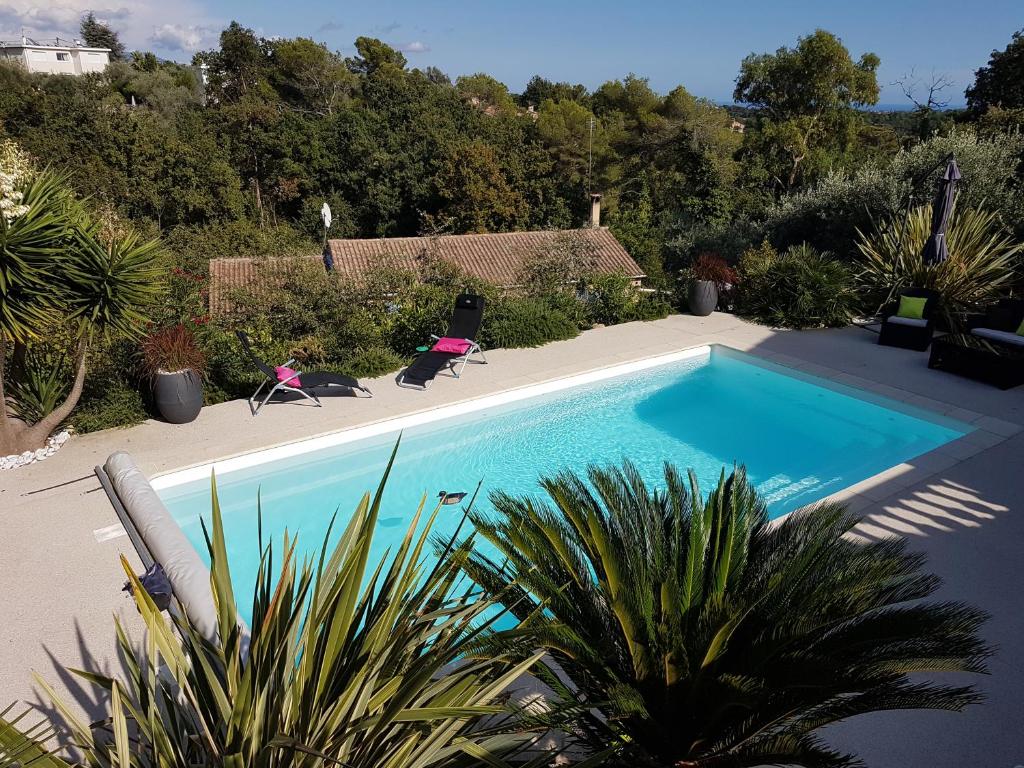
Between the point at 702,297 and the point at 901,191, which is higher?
the point at 901,191

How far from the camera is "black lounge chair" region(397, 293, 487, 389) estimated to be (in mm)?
9102

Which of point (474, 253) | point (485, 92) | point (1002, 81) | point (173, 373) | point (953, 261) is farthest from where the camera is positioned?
point (485, 92)

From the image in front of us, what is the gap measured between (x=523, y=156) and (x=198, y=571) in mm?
32008

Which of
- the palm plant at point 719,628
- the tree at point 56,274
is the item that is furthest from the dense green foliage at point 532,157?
the palm plant at point 719,628

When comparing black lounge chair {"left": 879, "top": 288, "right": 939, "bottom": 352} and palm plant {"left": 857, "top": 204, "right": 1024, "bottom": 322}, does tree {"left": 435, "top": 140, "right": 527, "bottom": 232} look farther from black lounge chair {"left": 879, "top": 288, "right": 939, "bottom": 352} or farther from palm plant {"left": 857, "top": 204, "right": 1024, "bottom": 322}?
black lounge chair {"left": 879, "top": 288, "right": 939, "bottom": 352}

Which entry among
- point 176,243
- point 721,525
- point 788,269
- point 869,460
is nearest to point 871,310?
point 788,269

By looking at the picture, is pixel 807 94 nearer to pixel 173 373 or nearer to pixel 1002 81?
pixel 1002 81

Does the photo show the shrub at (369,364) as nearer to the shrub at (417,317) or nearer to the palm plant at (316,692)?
the shrub at (417,317)

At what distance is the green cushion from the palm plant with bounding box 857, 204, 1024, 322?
65 centimetres

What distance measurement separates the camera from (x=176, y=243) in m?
25.3

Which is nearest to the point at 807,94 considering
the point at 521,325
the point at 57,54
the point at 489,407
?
the point at 521,325

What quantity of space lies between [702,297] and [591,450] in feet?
19.3

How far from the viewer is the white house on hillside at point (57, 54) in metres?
67.6

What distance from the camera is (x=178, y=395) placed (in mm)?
7605
